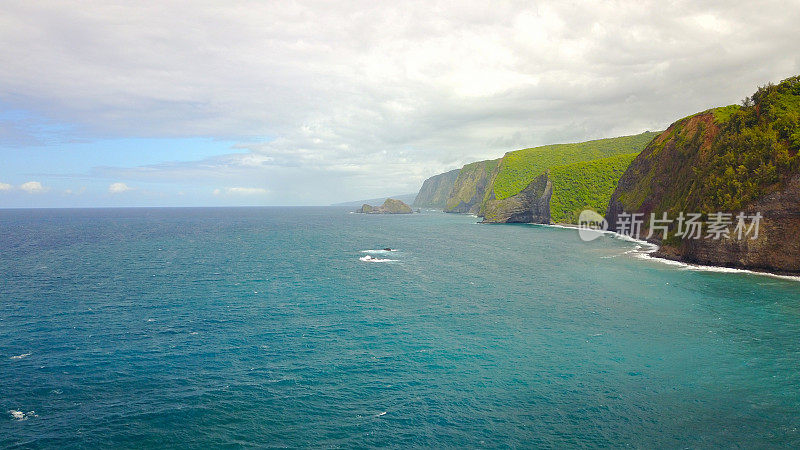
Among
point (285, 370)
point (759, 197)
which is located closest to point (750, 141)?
point (759, 197)

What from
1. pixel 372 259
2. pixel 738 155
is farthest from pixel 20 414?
pixel 738 155

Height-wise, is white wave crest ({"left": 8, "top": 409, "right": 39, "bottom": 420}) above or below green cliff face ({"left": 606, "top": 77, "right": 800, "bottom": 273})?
below

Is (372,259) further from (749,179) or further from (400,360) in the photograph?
(749,179)
